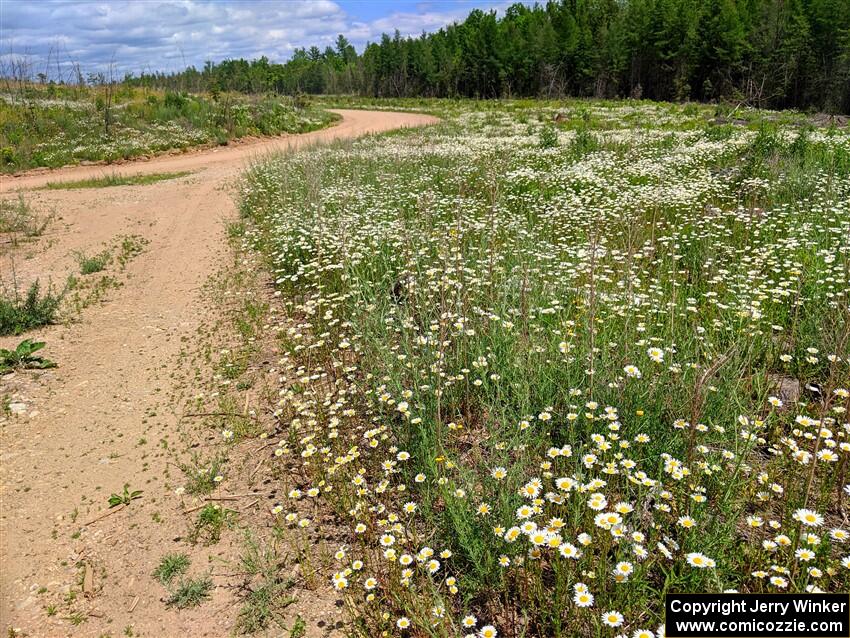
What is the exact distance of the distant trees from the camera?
4597cm

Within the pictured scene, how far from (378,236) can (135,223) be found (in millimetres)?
7500

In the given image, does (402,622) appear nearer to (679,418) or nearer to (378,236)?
(679,418)

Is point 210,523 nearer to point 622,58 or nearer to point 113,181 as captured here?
point 113,181

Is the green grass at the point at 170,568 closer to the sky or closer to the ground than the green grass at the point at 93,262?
closer to the ground

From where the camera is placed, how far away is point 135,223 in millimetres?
12242

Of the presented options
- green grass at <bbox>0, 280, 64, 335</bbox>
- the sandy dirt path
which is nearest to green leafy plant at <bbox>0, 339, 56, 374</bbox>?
the sandy dirt path

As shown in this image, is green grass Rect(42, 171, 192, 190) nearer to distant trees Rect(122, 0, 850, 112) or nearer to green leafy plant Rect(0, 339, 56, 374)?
green leafy plant Rect(0, 339, 56, 374)

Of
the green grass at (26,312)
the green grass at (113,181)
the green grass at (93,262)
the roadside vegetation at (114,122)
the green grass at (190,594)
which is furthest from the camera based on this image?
the roadside vegetation at (114,122)

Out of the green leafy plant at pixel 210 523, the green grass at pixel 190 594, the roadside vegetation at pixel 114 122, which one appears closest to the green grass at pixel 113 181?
the roadside vegetation at pixel 114 122

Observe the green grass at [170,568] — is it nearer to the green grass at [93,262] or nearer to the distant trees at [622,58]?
the green grass at [93,262]

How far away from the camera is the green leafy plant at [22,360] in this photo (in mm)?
6059

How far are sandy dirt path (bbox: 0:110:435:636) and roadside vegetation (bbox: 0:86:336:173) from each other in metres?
12.3

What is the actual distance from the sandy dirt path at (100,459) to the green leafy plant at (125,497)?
74mm

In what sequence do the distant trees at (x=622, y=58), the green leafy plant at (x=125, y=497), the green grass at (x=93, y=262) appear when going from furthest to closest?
the distant trees at (x=622, y=58) < the green grass at (x=93, y=262) < the green leafy plant at (x=125, y=497)
